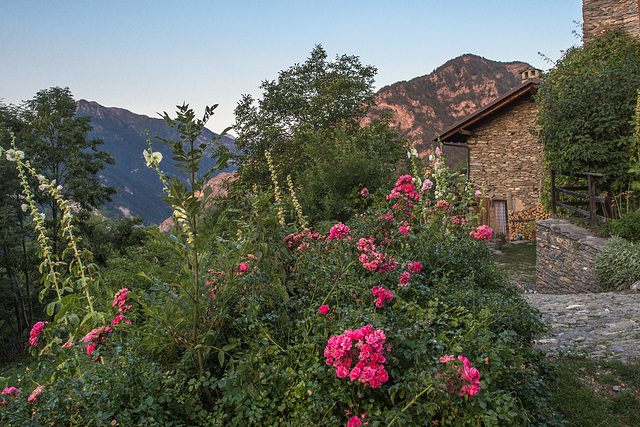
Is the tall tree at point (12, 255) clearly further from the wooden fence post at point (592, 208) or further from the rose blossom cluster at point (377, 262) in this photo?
the wooden fence post at point (592, 208)

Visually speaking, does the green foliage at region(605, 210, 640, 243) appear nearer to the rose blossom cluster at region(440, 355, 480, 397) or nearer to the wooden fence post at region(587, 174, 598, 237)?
the wooden fence post at region(587, 174, 598, 237)

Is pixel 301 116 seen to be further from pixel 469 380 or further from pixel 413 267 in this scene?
pixel 469 380

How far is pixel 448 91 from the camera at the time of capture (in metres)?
57.6

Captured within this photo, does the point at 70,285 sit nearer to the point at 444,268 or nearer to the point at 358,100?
the point at 444,268

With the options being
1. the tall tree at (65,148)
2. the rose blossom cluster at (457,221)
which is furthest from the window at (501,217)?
the tall tree at (65,148)

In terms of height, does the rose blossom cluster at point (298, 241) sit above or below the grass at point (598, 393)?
above

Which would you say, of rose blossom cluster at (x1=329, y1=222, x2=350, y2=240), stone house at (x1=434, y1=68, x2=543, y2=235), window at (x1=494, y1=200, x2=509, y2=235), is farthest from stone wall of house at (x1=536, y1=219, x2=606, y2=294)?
window at (x1=494, y1=200, x2=509, y2=235)

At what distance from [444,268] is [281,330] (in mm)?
A: 1754

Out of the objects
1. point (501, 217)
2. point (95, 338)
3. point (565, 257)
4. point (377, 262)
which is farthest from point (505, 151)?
point (95, 338)

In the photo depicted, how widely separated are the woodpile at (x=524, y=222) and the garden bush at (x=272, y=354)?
568 inches

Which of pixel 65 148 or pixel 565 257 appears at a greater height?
pixel 65 148

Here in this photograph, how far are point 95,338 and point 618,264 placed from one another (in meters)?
7.49

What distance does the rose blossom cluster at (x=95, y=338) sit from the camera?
6.63 ft

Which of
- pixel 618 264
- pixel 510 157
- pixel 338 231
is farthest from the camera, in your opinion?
pixel 510 157
